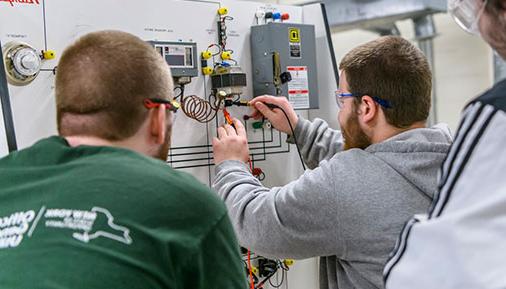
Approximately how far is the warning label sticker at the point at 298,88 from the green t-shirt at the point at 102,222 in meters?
1.17

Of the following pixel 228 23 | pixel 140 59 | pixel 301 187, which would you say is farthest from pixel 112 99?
pixel 228 23

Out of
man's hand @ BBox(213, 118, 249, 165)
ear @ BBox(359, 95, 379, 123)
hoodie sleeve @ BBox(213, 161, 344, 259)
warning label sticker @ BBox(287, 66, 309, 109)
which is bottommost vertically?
hoodie sleeve @ BBox(213, 161, 344, 259)

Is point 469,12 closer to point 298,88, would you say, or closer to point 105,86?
point 105,86

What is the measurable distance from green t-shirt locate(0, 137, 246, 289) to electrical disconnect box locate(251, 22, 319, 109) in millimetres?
1116

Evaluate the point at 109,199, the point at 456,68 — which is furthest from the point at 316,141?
the point at 456,68

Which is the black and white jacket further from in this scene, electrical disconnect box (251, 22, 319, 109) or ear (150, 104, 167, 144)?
electrical disconnect box (251, 22, 319, 109)

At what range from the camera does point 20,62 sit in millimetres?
1733

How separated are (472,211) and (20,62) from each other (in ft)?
4.47

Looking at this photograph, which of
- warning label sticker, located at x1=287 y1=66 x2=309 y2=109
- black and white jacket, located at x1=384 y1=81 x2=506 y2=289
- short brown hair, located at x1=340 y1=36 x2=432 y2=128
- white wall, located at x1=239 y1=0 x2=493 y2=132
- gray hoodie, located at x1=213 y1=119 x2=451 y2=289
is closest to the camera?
black and white jacket, located at x1=384 y1=81 x2=506 y2=289

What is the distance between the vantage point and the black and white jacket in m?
0.91

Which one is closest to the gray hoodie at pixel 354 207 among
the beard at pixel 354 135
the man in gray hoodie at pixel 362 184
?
the man in gray hoodie at pixel 362 184

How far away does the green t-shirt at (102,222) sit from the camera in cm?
105

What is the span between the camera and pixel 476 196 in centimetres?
92

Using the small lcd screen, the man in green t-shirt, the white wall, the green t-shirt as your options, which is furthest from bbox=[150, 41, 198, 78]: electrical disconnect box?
the white wall
